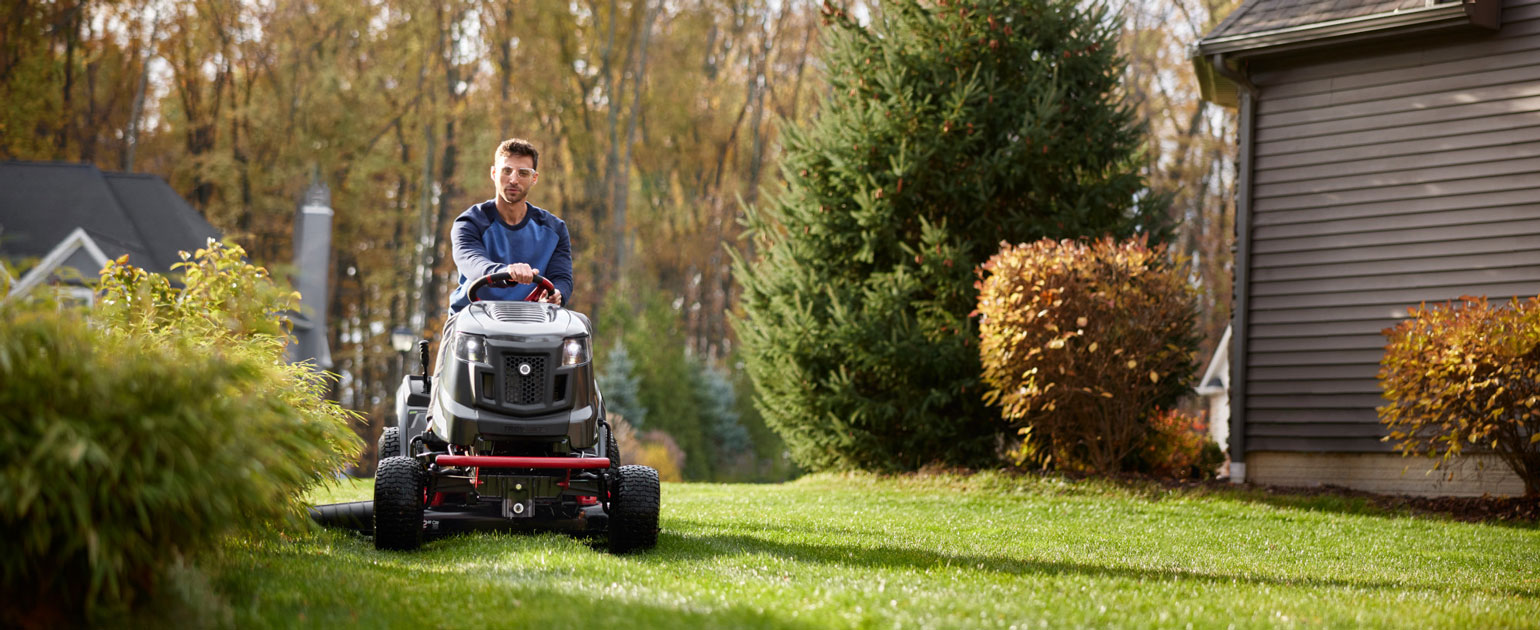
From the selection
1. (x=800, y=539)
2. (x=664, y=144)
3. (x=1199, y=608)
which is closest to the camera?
(x=1199, y=608)

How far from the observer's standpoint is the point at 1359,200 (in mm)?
11750

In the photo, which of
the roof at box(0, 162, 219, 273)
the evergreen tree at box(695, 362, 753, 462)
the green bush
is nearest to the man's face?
the green bush

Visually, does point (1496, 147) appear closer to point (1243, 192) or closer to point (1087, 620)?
point (1243, 192)

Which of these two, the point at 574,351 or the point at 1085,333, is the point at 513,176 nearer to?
the point at 574,351

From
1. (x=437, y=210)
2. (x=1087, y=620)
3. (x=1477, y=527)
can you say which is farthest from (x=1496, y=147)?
(x=437, y=210)

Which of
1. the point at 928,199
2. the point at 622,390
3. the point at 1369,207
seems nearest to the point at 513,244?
the point at 928,199

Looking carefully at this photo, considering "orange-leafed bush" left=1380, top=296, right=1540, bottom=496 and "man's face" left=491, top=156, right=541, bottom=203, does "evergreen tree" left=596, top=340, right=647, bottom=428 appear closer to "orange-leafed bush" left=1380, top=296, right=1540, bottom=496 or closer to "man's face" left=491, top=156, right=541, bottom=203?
"orange-leafed bush" left=1380, top=296, right=1540, bottom=496

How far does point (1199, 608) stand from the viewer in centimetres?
457

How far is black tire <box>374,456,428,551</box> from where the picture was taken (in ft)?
18.0

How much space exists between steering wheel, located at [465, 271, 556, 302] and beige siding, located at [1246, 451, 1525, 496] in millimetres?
7948

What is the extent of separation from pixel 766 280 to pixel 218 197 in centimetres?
2138

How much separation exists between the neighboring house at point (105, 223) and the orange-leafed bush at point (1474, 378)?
15.1 meters

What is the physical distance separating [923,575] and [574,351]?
175 cm

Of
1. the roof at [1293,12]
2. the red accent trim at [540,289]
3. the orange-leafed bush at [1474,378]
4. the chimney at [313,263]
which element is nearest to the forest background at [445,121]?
the chimney at [313,263]
